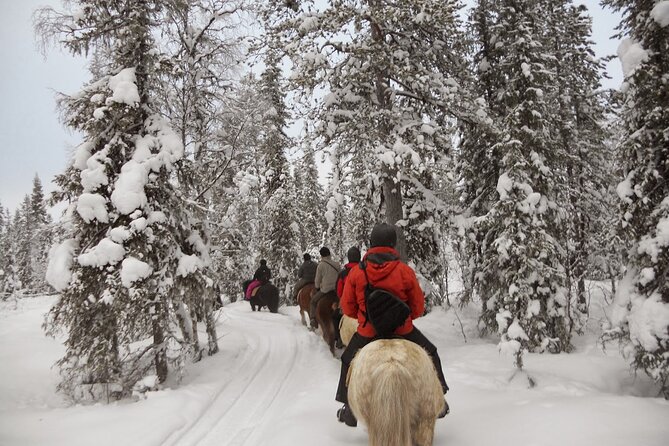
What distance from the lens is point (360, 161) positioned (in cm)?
1007

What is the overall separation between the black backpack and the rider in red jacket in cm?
23

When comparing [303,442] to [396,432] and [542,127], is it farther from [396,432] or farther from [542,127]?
[542,127]

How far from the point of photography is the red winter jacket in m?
4.67

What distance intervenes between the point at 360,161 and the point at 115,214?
5810 millimetres

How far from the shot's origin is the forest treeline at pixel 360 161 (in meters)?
6.83

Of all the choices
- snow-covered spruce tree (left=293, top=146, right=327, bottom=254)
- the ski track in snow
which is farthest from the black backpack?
snow-covered spruce tree (left=293, top=146, right=327, bottom=254)

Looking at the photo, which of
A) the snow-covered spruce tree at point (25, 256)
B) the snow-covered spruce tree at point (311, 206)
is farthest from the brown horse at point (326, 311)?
the snow-covered spruce tree at point (25, 256)

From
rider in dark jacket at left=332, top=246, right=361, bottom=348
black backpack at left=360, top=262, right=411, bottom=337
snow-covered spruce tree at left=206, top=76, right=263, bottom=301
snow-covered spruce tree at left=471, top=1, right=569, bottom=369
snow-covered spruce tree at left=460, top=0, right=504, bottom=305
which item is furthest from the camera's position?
snow-covered spruce tree at left=460, top=0, right=504, bottom=305

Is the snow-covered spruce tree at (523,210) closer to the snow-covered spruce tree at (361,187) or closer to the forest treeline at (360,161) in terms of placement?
the forest treeline at (360,161)

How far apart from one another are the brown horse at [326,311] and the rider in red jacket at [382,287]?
493 cm

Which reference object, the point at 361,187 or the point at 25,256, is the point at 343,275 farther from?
the point at 25,256

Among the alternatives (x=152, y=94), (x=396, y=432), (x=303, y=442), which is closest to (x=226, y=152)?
(x=152, y=94)

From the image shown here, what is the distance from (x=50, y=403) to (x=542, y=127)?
493 inches

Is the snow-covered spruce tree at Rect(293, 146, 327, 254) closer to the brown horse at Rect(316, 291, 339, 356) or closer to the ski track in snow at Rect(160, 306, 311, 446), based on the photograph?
the ski track in snow at Rect(160, 306, 311, 446)
